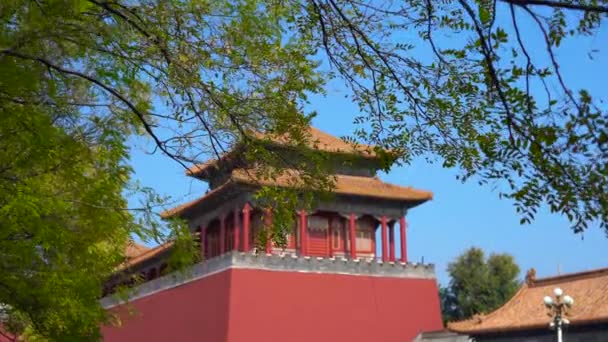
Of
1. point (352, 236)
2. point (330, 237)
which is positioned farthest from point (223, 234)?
point (352, 236)

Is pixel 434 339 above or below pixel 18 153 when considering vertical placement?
below

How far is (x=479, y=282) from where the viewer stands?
31.6 metres

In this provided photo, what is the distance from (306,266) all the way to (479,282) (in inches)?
636

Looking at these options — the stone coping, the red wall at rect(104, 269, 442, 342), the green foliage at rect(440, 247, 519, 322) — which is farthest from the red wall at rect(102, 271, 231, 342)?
the green foliage at rect(440, 247, 519, 322)

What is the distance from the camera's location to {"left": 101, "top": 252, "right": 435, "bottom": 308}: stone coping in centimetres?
1678

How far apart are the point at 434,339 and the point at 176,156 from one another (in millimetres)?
13104

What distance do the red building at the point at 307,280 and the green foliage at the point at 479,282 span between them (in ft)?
45.1

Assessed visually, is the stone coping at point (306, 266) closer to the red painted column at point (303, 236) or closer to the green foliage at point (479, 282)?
the red painted column at point (303, 236)

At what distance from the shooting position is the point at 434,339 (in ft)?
57.1

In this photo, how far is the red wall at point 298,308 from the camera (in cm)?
1645

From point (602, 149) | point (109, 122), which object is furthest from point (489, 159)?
point (109, 122)

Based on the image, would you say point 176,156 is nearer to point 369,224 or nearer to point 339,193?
point 339,193

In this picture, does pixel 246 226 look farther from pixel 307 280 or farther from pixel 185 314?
pixel 185 314

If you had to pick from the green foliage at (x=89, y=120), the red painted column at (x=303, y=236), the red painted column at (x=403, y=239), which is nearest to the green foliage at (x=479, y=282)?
the red painted column at (x=403, y=239)
